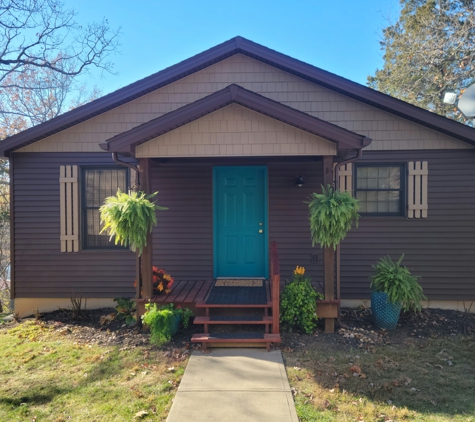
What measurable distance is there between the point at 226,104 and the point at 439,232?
15.5 ft

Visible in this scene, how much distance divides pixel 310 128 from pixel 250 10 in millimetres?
8345

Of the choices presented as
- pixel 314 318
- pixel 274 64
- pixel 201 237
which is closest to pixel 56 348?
pixel 201 237

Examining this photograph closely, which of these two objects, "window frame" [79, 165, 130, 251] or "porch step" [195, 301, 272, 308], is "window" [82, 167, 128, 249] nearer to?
"window frame" [79, 165, 130, 251]

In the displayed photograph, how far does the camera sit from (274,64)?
6555 mm

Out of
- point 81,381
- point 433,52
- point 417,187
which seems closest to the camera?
point 81,381

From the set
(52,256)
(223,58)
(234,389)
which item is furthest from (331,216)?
(52,256)

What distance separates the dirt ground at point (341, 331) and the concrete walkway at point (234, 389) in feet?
1.82

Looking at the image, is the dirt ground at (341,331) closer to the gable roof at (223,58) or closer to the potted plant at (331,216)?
the potted plant at (331,216)

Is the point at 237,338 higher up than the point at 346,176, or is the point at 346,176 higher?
the point at 346,176

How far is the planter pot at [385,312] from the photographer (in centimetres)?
535

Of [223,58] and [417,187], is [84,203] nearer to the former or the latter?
[223,58]

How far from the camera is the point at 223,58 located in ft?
21.9

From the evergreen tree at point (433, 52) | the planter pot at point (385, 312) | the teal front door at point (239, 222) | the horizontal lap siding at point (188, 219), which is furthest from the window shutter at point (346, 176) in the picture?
the evergreen tree at point (433, 52)

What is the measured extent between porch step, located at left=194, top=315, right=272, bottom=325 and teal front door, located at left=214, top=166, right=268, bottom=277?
176 cm
